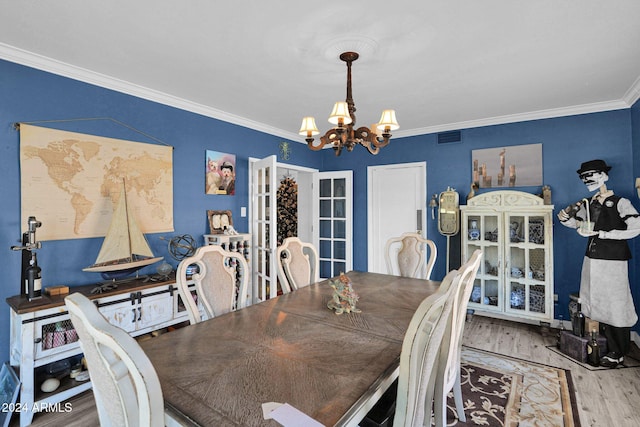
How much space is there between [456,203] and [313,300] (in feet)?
9.00

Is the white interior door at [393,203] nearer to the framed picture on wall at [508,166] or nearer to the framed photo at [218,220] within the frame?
the framed picture on wall at [508,166]

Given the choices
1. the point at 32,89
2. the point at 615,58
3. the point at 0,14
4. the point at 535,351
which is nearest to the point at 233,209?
the point at 32,89

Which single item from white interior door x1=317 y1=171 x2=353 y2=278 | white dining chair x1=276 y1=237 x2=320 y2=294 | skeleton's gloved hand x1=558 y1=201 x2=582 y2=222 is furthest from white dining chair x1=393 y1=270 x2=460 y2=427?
white interior door x1=317 y1=171 x2=353 y2=278

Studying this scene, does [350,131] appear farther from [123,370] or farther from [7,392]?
[7,392]

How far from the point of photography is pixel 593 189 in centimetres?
319

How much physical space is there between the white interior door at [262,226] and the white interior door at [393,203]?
1.80 metres

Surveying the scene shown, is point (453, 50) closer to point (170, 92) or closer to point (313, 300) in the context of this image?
point (313, 300)

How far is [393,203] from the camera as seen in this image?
4.76m

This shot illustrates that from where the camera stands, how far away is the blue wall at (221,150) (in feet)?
7.46

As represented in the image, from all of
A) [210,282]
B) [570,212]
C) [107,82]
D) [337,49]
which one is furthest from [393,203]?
[107,82]

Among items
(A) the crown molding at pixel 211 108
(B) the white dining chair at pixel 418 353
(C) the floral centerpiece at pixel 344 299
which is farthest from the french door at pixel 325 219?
(B) the white dining chair at pixel 418 353

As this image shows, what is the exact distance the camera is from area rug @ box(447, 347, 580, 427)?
205 centimetres

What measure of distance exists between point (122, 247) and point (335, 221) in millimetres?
3266

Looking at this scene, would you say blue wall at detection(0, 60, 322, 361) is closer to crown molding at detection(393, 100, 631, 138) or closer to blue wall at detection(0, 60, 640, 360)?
blue wall at detection(0, 60, 640, 360)
